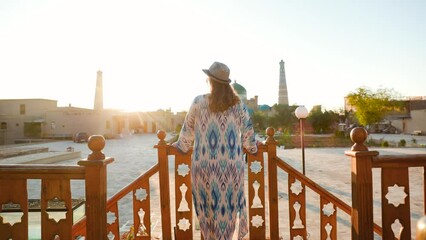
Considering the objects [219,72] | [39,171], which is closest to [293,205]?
[219,72]

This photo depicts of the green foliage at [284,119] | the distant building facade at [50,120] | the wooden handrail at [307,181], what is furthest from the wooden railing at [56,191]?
the green foliage at [284,119]

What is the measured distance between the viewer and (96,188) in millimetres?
2121

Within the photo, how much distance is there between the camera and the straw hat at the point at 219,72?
7.43 feet

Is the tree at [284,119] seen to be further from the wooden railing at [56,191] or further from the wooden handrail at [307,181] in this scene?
the wooden railing at [56,191]

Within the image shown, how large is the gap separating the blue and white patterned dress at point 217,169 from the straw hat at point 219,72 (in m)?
0.19

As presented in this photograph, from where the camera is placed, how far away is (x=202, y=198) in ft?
7.53

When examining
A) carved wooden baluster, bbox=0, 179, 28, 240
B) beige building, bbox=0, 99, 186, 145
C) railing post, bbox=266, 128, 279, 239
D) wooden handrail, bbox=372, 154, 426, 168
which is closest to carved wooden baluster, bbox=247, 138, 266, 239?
railing post, bbox=266, 128, 279, 239

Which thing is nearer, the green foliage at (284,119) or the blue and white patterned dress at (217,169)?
the blue and white patterned dress at (217,169)

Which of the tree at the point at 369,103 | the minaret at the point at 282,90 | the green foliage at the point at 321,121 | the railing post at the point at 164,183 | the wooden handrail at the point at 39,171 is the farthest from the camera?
the minaret at the point at 282,90

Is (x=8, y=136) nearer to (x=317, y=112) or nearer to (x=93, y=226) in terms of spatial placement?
(x=317, y=112)

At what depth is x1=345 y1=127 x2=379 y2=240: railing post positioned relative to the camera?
222cm

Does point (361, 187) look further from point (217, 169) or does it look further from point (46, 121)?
point (46, 121)

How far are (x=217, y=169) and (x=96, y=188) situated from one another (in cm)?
86

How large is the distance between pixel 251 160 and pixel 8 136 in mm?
42431
